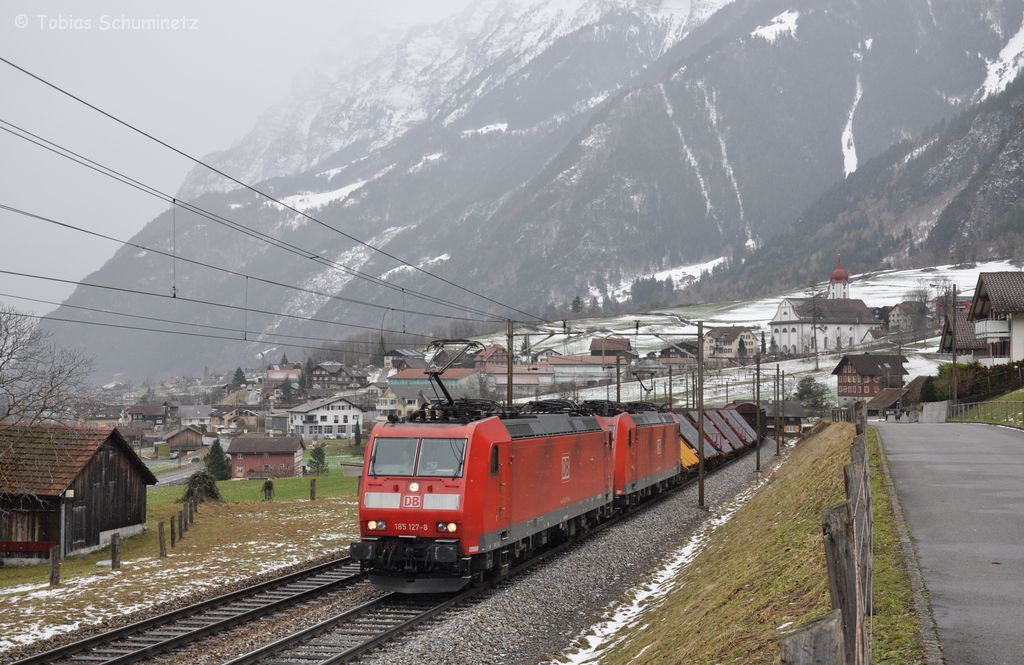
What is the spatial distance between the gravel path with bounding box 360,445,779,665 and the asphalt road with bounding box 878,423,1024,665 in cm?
671

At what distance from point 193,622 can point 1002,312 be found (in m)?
67.7

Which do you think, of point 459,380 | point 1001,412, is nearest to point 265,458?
point 459,380

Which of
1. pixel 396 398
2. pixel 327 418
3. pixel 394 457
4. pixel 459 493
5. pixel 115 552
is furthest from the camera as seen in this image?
pixel 396 398

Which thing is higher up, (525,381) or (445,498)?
(525,381)

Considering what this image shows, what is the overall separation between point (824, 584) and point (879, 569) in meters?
1.41

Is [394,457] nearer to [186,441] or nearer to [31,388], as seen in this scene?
[31,388]

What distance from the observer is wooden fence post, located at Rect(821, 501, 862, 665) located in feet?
20.5

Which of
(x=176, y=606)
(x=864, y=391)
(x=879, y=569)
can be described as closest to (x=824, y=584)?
(x=879, y=569)

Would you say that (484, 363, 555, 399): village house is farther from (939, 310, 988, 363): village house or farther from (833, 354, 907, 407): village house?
(939, 310, 988, 363): village house

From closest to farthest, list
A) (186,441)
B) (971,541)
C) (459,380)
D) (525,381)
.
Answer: (971,541), (525,381), (459,380), (186,441)

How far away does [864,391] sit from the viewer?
122 metres

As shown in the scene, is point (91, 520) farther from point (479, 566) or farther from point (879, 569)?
point (879, 569)

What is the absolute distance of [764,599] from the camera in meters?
13.9

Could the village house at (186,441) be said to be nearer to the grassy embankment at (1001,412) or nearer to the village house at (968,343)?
the village house at (968,343)
